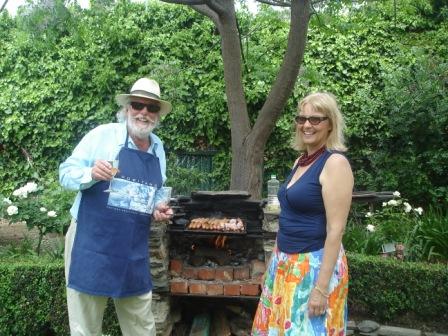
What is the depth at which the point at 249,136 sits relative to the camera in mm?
5230

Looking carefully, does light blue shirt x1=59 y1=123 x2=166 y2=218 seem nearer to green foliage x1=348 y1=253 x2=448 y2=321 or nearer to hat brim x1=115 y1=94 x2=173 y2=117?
hat brim x1=115 y1=94 x2=173 y2=117

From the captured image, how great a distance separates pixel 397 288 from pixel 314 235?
2.47m

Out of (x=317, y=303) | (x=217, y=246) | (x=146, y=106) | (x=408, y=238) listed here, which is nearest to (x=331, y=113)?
(x=317, y=303)

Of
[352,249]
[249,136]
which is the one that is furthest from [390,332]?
[249,136]

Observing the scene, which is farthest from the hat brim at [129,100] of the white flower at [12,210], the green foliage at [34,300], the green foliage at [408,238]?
the green foliage at [408,238]

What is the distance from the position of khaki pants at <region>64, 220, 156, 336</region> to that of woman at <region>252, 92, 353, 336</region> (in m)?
0.87

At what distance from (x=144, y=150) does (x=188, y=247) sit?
5.56 feet

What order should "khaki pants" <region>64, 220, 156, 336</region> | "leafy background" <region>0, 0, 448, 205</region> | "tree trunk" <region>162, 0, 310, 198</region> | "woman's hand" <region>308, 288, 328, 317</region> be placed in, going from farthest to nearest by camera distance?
"leafy background" <region>0, 0, 448, 205</region> < "tree trunk" <region>162, 0, 310, 198</region> < "khaki pants" <region>64, 220, 156, 336</region> < "woman's hand" <region>308, 288, 328, 317</region>

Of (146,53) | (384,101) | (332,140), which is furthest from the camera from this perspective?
(146,53)

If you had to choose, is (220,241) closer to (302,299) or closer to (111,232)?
(111,232)

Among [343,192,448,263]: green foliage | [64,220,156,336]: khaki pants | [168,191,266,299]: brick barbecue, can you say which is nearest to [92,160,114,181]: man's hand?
[64,220,156,336]: khaki pants

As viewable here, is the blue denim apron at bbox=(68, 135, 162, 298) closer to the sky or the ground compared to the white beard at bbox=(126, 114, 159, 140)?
closer to the ground

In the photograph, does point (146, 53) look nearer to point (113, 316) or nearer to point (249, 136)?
point (249, 136)

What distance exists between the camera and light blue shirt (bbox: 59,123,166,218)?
2705mm
